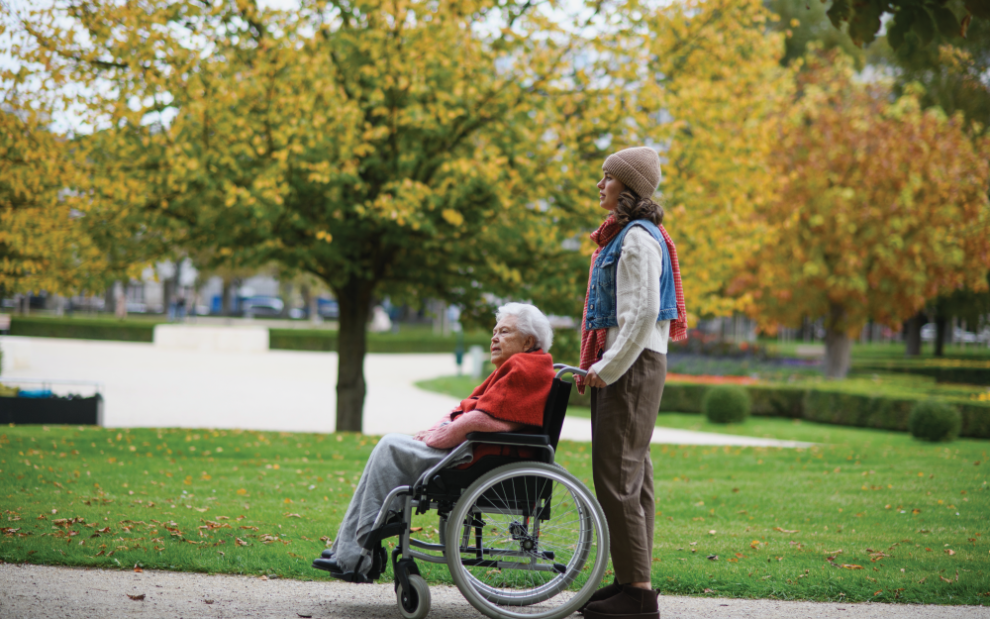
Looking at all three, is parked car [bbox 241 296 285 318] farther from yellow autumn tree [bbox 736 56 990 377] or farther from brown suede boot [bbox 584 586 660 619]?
brown suede boot [bbox 584 586 660 619]

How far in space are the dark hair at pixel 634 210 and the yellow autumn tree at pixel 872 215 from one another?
1623 cm

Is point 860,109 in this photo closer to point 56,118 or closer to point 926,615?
point 56,118

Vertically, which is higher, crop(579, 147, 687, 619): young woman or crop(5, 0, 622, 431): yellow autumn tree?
crop(5, 0, 622, 431): yellow autumn tree

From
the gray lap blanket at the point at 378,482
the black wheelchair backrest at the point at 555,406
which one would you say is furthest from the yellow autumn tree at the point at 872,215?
the gray lap blanket at the point at 378,482

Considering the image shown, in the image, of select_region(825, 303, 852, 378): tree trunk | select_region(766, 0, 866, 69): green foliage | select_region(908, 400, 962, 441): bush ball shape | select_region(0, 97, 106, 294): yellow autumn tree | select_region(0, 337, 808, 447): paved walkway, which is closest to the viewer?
select_region(0, 97, 106, 294): yellow autumn tree

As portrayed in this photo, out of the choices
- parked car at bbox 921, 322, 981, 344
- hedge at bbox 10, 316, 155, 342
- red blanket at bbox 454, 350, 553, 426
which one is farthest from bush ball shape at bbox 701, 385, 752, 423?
parked car at bbox 921, 322, 981, 344

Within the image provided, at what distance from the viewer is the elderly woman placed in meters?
3.52

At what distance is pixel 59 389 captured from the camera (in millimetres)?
15305

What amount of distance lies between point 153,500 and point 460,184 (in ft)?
13.5

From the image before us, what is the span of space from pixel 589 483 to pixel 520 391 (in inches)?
157

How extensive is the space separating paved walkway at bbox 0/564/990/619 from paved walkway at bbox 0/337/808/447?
26.1 feet

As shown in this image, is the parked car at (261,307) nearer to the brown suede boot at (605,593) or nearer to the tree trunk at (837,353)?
the tree trunk at (837,353)

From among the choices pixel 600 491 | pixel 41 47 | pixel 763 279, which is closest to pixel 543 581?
pixel 600 491

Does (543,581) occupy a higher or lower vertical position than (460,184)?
lower
